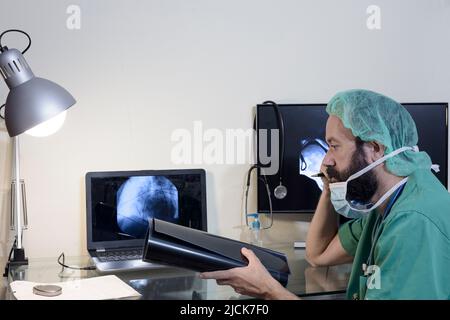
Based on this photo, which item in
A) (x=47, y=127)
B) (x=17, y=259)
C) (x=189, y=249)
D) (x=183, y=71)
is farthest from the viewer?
(x=183, y=71)

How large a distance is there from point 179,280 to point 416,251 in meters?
0.79

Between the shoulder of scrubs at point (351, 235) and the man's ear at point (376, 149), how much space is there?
1.11 feet

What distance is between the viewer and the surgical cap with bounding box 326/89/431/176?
1459mm

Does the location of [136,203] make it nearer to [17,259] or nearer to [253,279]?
[17,259]

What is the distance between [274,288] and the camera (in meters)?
1.47

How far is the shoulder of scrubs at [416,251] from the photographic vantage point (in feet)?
4.14

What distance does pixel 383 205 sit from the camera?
4.99 ft

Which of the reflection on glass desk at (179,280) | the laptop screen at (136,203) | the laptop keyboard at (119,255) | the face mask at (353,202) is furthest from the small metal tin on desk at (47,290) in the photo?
the face mask at (353,202)

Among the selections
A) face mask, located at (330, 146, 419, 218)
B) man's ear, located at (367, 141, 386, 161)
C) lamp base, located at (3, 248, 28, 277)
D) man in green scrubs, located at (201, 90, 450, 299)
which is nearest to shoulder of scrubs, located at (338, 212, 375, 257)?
man in green scrubs, located at (201, 90, 450, 299)

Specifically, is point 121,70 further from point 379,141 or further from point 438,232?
point 438,232

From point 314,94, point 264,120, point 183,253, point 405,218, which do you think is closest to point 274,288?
point 183,253

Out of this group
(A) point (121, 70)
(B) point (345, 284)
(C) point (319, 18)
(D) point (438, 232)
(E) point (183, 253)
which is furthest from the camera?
(C) point (319, 18)

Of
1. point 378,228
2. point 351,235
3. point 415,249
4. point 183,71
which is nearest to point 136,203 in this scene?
point 183,71
